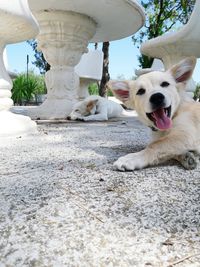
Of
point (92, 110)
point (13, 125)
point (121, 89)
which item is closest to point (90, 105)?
point (92, 110)

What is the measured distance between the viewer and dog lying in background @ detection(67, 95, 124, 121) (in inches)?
186

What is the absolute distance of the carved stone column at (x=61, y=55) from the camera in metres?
4.67

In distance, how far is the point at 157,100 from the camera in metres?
1.79

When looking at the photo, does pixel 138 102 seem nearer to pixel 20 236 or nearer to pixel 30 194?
pixel 30 194

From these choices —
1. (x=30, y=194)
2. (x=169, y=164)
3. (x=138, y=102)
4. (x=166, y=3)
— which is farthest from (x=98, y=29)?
(x=166, y=3)

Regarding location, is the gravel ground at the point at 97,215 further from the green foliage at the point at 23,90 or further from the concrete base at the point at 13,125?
the green foliage at the point at 23,90

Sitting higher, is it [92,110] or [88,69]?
[88,69]

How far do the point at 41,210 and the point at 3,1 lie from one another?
168 cm

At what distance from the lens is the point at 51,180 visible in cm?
137

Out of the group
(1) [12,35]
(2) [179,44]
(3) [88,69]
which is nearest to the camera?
(1) [12,35]

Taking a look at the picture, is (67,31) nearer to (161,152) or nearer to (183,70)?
(183,70)

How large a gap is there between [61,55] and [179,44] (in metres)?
1.71

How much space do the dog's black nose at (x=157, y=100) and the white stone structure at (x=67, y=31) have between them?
2.82 meters

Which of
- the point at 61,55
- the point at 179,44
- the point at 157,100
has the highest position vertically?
the point at 179,44
